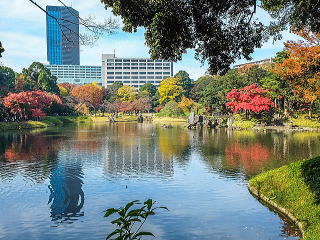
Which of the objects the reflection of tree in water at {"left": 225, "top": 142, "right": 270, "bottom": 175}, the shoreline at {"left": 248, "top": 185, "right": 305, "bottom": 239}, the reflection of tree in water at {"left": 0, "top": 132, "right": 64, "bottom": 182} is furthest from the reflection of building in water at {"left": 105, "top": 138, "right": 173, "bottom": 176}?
the shoreline at {"left": 248, "top": 185, "right": 305, "bottom": 239}

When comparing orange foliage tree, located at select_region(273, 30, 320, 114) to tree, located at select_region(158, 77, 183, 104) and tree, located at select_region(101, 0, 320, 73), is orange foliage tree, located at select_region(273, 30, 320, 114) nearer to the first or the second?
tree, located at select_region(101, 0, 320, 73)

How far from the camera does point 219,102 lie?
223ft

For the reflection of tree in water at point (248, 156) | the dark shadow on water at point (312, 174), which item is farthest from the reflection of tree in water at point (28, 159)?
the dark shadow on water at point (312, 174)

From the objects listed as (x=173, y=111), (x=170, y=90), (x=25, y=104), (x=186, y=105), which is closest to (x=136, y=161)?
(x=25, y=104)

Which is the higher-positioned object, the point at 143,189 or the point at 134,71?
the point at 134,71

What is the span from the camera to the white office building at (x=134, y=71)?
18550cm

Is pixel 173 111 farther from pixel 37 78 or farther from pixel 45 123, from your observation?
pixel 37 78

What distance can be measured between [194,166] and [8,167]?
1314 centimetres

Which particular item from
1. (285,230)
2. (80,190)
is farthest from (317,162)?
(80,190)

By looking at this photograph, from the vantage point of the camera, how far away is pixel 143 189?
18.2m

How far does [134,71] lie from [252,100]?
137 meters

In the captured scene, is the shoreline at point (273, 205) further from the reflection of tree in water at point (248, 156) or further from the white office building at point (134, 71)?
the white office building at point (134, 71)

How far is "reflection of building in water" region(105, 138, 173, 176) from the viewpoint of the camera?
23.2 m

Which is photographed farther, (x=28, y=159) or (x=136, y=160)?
(x=28, y=159)
